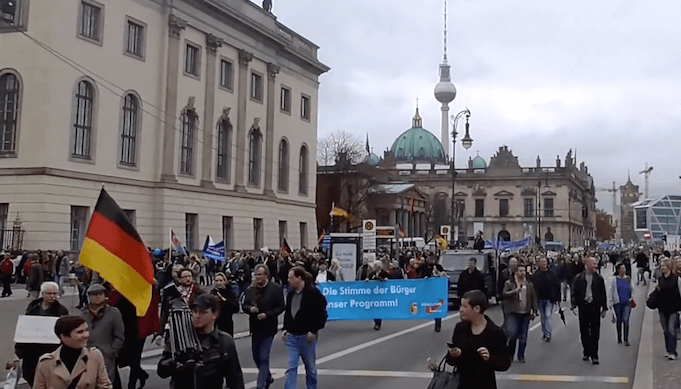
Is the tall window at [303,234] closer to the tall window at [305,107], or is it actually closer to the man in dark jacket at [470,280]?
the tall window at [305,107]

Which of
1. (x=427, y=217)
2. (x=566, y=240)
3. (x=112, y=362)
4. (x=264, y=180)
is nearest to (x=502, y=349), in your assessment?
(x=112, y=362)

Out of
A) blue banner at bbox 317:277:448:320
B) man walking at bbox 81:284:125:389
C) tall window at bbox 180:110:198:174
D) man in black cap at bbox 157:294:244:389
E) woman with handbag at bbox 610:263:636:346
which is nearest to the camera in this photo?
man in black cap at bbox 157:294:244:389

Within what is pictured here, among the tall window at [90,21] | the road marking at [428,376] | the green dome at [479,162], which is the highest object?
the green dome at [479,162]

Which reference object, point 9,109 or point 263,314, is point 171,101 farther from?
point 263,314

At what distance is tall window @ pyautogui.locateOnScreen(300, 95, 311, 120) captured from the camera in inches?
2393

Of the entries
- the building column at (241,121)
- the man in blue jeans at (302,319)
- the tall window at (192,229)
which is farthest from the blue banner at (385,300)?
the building column at (241,121)

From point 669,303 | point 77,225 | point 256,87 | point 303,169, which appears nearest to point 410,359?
point 669,303

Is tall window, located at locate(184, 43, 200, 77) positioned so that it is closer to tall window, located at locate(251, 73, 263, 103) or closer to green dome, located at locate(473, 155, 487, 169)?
tall window, located at locate(251, 73, 263, 103)

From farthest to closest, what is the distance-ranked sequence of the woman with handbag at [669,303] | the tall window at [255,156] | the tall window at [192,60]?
the tall window at [255,156] < the tall window at [192,60] < the woman with handbag at [669,303]

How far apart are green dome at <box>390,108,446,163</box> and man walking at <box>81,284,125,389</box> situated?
14604cm

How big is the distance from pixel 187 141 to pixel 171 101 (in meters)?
3.02

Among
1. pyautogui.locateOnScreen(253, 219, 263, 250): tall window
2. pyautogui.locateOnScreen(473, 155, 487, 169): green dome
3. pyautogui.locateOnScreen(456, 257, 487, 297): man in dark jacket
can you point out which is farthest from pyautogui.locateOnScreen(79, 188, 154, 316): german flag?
pyautogui.locateOnScreen(473, 155, 487, 169): green dome

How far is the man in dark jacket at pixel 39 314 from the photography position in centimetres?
793

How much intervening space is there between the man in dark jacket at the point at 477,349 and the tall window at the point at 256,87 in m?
48.0
